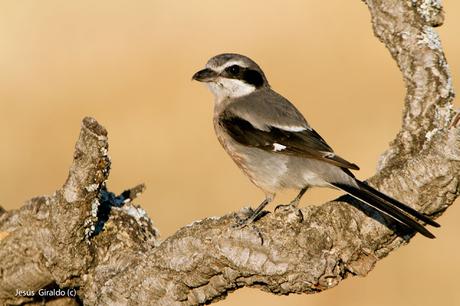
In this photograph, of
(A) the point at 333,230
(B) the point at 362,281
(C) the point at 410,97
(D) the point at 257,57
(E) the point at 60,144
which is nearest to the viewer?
(A) the point at 333,230

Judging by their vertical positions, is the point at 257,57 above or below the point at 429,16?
above

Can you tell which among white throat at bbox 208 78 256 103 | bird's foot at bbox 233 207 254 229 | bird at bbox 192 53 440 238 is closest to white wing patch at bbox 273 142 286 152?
bird at bbox 192 53 440 238

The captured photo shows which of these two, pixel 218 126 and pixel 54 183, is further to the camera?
pixel 54 183

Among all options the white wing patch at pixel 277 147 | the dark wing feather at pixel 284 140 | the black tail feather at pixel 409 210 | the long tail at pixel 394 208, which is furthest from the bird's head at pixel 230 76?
the black tail feather at pixel 409 210

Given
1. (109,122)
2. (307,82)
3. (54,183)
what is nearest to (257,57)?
(307,82)

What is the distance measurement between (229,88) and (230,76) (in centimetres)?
9

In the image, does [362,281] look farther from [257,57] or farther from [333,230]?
[257,57]

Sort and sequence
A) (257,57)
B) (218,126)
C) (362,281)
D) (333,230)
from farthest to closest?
(257,57) < (362,281) < (218,126) < (333,230)

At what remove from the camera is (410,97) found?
15.1 feet

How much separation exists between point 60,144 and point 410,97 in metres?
7.20

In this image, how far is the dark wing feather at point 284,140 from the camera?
499 cm

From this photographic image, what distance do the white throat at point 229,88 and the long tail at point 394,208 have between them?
169 cm

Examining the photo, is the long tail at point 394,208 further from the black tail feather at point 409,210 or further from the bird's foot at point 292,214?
the bird's foot at point 292,214

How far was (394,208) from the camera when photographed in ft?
13.8
